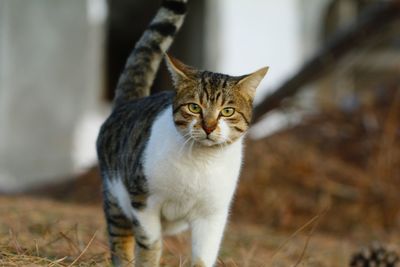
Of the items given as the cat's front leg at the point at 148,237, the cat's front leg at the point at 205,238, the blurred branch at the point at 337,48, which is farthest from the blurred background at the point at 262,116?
Result: the cat's front leg at the point at 148,237

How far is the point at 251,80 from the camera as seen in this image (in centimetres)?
319

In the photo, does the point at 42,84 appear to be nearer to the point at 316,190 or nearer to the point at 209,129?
the point at 316,190

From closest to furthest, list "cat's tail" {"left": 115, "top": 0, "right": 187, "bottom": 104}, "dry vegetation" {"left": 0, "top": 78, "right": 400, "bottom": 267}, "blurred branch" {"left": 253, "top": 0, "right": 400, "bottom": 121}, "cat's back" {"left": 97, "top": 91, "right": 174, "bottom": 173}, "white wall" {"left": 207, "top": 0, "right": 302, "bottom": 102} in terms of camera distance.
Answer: "cat's back" {"left": 97, "top": 91, "right": 174, "bottom": 173}
"cat's tail" {"left": 115, "top": 0, "right": 187, "bottom": 104}
"dry vegetation" {"left": 0, "top": 78, "right": 400, "bottom": 267}
"blurred branch" {"left": 253, "top": 0, "right": 400, "bottom": 121}
"white wall" {"left": 207, "top": 0, "right": 302, "bottom": 102}

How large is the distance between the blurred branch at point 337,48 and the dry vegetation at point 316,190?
1.11 feet

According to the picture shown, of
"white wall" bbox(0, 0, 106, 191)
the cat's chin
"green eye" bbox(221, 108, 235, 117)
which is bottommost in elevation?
"white wall" bbox(0, 0, 106, 191)

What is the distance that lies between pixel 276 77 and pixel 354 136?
3.32 meters

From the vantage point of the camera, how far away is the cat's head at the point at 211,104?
3.04 meters

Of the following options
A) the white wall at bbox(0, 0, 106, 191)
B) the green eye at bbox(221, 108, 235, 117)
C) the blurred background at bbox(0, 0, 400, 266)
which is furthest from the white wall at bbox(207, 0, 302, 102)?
the green eye at bbox(221, 108, 235, 117)

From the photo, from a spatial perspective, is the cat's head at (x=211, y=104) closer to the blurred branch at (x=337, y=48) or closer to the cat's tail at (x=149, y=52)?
the cat's tail at (x=149, y=52)

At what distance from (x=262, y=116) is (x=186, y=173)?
3.84 m

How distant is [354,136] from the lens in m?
6.81

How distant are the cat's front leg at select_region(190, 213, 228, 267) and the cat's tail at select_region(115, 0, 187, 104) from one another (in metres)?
0.91

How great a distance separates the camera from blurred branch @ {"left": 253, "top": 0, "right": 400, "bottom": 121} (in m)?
6.47

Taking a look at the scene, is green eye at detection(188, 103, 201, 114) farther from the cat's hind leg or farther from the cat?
the cat's hind leg
